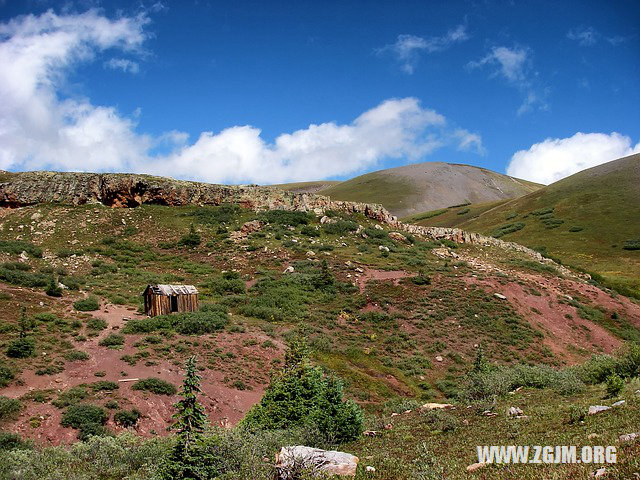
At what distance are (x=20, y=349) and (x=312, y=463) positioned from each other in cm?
1482

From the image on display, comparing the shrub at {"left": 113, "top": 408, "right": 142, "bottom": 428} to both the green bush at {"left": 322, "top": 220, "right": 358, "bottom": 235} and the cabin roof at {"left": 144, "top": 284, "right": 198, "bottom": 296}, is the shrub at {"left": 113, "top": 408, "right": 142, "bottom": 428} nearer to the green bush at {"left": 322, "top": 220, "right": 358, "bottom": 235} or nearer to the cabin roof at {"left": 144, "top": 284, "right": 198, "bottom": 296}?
the cabin roof at {"left": 144, "top": 284, "right": 198, "bottom": 296}

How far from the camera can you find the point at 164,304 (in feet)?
80.1

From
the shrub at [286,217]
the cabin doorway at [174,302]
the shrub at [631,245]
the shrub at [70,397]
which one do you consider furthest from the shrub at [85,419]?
the shrub at [631,245]

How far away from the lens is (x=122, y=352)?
62.0 feet

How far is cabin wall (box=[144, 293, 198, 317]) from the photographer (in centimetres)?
2423

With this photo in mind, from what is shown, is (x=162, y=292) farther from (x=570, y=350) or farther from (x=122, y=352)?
(x=570, y=350)

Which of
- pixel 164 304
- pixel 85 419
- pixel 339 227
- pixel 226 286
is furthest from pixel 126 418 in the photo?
pixel 339 227

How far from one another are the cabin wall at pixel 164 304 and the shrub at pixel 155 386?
8.40m

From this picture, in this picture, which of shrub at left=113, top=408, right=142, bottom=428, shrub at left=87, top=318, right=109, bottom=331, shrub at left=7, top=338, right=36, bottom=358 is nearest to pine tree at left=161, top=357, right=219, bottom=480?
shrub at left=113, top=408, right=142, bottom=428

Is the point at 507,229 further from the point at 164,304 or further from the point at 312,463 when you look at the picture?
the point at 312,463

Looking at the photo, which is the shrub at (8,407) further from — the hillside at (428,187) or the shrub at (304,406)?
the hillside at (428,187)

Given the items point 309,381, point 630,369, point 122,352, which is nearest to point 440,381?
point 630,369

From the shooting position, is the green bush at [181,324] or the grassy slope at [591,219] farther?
the grassy slope at [591,219]

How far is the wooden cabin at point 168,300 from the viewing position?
24.3 m
